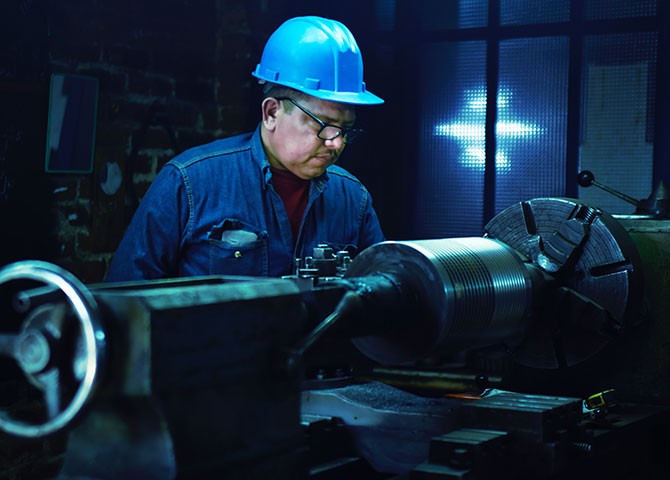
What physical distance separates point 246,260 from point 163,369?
151 cm

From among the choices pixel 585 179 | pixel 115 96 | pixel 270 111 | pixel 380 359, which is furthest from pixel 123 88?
pixel 380 359

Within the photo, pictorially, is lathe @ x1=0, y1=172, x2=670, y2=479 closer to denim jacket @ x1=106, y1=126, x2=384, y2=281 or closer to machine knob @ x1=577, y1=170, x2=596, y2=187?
machine knob @ x1=577, y1=170, x2=596, y2=187

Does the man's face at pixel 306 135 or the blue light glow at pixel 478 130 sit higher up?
the blue light glow at pixel 478 130

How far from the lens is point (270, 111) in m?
2.71

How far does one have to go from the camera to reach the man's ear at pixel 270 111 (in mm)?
2684

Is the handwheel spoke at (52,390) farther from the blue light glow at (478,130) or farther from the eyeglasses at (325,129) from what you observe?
the blue light glow at (478,130)

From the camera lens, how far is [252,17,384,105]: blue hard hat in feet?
8.54

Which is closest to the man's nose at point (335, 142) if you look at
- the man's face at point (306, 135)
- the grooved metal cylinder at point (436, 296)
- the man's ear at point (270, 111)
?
the man's face at point (306, 135)

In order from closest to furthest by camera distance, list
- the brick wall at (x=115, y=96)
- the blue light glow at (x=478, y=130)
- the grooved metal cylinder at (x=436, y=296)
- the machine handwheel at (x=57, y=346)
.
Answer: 1. the machine handwheel at (x=57, y=346)
2. the grooved metal cylinder at (x=436, y=296)
3. the brick wall at (x=115, y=96)
4. the blue light glow at (x=478, y=130)

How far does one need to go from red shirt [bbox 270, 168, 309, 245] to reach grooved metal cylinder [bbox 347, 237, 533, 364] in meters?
1.03

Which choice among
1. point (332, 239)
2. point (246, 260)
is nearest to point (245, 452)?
point (246, 260)

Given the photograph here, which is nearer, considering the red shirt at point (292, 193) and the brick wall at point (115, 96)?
the red shirt at point (292, 193)

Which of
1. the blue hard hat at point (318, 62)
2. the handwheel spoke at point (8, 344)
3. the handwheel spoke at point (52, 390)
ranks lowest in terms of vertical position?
the handwheel spoke at point (52, 390)

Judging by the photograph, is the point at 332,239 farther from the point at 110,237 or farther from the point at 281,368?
the point at 281,368
